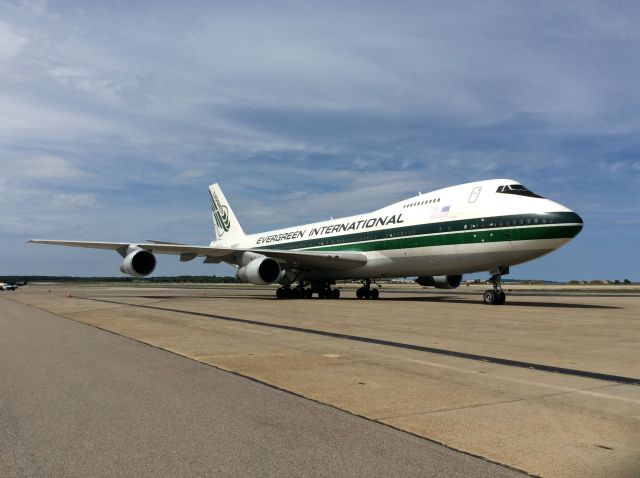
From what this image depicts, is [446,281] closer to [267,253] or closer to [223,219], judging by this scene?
[267,253]

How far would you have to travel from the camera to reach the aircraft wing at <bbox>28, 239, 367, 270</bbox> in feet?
94.7

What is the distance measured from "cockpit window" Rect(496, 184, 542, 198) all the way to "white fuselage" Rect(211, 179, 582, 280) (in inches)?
2.7

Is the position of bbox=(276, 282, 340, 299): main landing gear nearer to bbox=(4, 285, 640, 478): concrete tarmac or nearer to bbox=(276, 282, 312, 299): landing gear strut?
bbox=(276, 282, 312, 299): landing gear strut

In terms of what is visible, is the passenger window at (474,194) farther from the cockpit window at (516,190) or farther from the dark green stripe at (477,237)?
the dark green stripe at (477,237)

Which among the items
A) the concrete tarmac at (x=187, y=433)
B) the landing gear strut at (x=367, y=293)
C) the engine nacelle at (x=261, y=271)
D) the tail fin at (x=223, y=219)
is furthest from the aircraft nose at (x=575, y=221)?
the tail fin at (x=223, y=219)

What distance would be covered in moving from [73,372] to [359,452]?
4.99 m

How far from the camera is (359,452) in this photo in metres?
4.01

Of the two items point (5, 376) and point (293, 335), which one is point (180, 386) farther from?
point (293, 335)

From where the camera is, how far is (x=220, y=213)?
44.5 metres

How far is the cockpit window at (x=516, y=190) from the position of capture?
859 inches

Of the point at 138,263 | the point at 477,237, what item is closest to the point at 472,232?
the point at 477,237

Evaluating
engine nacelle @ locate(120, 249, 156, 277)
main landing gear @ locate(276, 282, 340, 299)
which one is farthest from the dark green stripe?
engine nacelle @ locate(120, 249, 156, 277)

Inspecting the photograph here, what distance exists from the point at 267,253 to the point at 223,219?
1606 cm

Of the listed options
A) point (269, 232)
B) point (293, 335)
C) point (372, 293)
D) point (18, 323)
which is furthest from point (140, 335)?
point (269, 232)
